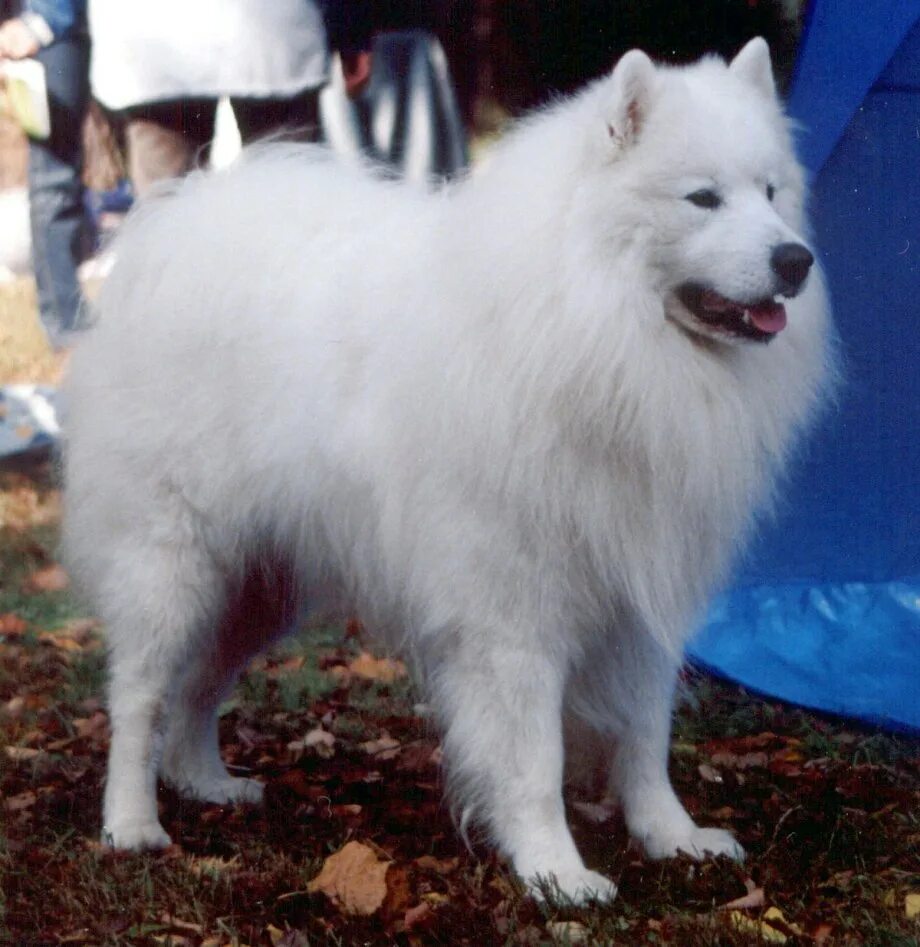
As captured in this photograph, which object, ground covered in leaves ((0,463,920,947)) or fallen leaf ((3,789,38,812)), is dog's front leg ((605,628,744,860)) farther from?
fallen leaf ((3,789,38,812))

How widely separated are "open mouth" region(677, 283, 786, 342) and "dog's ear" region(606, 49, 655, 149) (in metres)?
0.32

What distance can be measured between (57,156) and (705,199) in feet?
11.6

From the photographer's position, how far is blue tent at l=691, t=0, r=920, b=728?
403 cm

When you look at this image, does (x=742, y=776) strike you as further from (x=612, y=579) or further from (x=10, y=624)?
(x=10, y=624)

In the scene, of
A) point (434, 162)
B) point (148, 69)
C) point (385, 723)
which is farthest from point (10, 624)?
point (434, 162)

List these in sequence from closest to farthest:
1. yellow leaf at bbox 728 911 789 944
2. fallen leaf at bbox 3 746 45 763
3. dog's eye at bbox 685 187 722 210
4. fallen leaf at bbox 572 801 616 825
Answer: yellow leaf at bbox 728 911 789 944, dog's eye at bbox 685 187 722 210, fallen leaf at bbox 572 801 616 825, fallen leaf at bbox 3 746 45 763

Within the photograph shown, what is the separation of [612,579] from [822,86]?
6.15 ft

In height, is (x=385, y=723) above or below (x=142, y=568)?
below

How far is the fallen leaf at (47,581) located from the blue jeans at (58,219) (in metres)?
0.86

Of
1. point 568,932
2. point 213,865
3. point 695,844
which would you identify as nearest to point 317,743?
point 213,865

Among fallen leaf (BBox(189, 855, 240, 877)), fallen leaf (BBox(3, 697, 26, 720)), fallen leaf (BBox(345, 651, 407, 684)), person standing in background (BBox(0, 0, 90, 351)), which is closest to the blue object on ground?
person standing in background (BBox(0, 0, 90, 351))

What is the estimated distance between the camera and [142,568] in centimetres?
341

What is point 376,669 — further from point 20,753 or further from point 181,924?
point 181,924

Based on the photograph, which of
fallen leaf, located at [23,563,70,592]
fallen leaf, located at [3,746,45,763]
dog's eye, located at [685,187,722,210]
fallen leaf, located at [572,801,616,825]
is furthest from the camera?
fallen leaf, located at [23,563,70,592]
